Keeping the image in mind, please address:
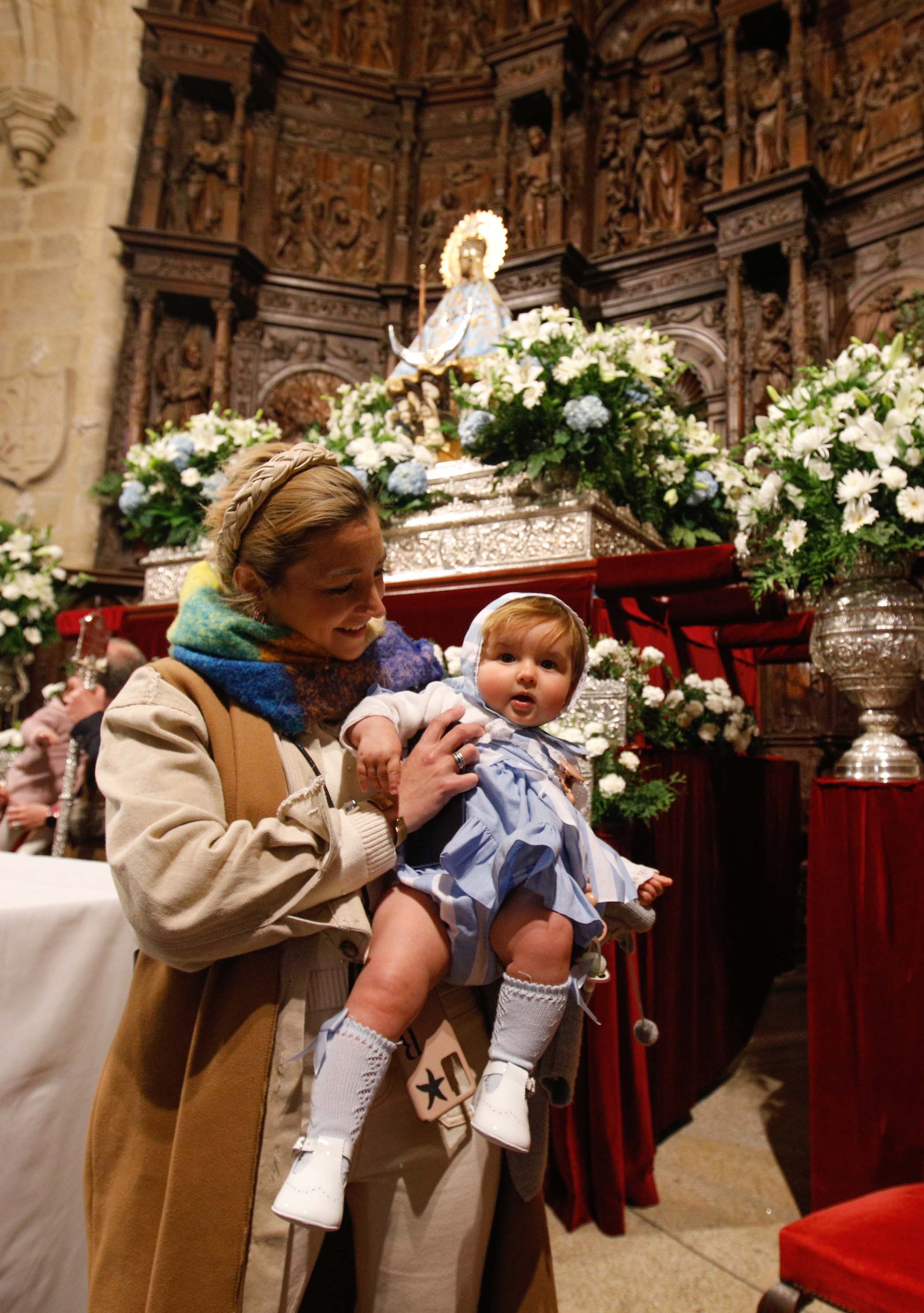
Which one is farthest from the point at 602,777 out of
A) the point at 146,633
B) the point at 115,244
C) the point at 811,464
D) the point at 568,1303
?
the point at 115,244

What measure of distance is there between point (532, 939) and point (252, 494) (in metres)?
0.72

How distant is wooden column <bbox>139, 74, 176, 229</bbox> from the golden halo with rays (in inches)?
192

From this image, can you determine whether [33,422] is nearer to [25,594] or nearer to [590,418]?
[25,594]

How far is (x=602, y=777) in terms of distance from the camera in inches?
101

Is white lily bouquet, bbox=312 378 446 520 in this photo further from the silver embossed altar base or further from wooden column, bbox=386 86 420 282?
wooden column, bbox=386 86 420 282

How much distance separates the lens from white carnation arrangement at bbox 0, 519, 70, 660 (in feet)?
17.3

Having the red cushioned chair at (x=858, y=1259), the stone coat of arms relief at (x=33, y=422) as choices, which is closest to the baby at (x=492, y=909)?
the red cushioned chair at (x=858, y=1259)

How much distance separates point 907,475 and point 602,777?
122 centimetres

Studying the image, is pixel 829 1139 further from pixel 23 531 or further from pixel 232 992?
pixel 23 531

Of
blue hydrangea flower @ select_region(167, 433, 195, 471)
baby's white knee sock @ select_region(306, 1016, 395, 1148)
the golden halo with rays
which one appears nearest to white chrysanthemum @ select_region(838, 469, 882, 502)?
baby's white knee sock @ select_region(306, 1016, 395, 1148)

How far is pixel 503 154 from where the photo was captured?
834 centimetres

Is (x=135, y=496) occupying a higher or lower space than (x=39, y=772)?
higher

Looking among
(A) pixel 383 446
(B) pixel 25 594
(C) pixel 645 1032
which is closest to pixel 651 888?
(C) pixel 645 1032

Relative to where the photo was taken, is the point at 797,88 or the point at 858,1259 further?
the point at 797,88
